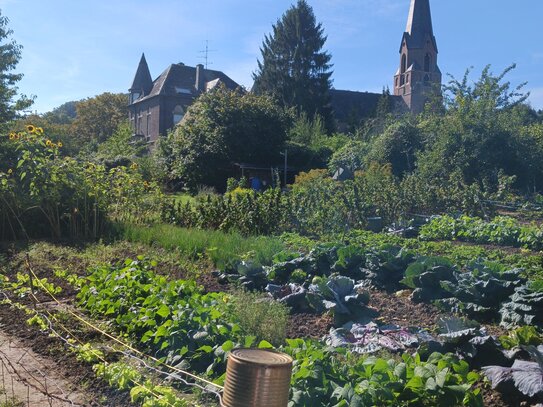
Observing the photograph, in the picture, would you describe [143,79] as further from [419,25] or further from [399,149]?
[399,149]

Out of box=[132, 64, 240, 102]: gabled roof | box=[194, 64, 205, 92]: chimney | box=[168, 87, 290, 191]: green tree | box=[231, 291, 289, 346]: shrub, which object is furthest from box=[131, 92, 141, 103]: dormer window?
box=[231, 291, 289, 346]: shrub

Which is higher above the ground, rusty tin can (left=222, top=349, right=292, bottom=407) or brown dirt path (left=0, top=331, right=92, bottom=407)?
rusty tin can (left=222, top=349, right=292, bottom=407)

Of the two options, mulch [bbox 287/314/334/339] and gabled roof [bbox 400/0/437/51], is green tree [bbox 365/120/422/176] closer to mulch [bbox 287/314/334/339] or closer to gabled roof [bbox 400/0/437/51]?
mulch [bbox 287/314/334/339]

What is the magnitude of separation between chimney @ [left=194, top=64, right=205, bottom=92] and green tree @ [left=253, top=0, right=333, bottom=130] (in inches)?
350

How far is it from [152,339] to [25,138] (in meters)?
7.08

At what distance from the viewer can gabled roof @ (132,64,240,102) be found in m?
61.9

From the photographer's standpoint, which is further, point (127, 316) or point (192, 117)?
point (192, 117)

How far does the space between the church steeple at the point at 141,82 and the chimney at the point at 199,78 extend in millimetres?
8120

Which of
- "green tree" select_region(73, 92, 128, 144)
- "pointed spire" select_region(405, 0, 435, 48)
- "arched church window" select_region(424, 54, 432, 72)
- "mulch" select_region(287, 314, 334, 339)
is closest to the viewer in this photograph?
"mulch" select_region(287, 314, 334, 339)

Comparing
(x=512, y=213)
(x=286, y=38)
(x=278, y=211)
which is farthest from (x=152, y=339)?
(x=286, y=38)

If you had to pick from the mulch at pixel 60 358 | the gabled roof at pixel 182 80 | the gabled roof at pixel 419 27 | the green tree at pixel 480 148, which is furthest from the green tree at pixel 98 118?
the mulch at pixel 60 358

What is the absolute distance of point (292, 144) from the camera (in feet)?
96.3

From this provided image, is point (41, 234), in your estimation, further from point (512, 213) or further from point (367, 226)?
point (512, 213)

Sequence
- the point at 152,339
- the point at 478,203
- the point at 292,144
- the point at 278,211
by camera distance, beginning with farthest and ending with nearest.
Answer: the point at 292,144 < the point at 478,203 < the point at 278,211 < the point at 152,339
